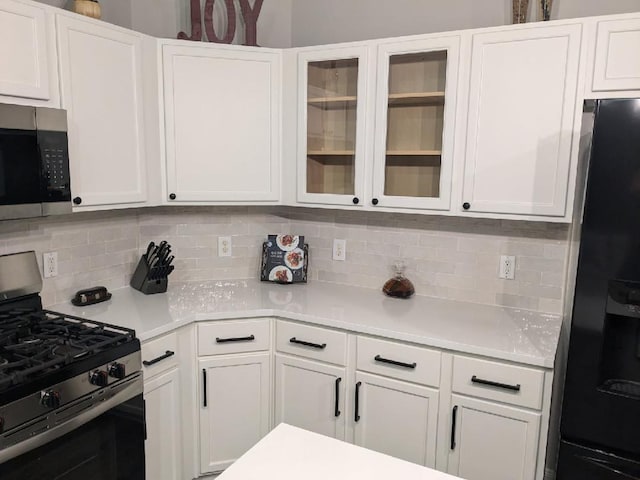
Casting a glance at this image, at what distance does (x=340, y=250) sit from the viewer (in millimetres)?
2951

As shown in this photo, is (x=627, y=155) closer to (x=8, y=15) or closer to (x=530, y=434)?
(x=530, y=434)

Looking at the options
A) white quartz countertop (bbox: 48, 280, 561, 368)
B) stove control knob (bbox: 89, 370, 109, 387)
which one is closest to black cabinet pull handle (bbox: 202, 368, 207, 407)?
white quartz countertop (bbox: 48, 280, 561, 368)

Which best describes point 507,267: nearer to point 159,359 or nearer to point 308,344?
point 308,344

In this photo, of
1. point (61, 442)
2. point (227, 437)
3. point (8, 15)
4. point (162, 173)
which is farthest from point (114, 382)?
point (8, 15)

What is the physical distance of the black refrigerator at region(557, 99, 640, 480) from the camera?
5.40 feet

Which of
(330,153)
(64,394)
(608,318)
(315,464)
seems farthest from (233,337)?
(608,318)

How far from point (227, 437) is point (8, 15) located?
2024 millimetres

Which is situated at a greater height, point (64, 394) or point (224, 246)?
point (224, 246)

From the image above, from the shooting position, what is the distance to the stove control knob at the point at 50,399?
5.08 feet

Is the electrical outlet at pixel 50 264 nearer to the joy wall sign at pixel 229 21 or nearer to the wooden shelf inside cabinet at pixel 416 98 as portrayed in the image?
the joy wall sign at pixel 229 21

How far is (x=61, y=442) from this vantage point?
1631mm

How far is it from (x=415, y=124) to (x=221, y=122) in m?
1.00

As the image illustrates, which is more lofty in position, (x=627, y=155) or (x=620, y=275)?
(x=627, y=155)

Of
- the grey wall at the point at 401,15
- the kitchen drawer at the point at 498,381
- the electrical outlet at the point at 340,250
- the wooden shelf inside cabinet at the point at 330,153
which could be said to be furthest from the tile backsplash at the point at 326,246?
the grey wall at the point at 401,15
